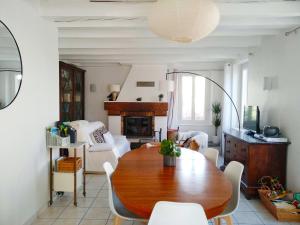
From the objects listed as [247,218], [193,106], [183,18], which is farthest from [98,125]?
[183,18]

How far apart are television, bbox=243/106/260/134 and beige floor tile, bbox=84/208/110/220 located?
2.55 meters

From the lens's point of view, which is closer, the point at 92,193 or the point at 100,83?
the point at 92,193

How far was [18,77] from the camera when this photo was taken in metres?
2.49

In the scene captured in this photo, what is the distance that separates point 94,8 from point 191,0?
1.57m

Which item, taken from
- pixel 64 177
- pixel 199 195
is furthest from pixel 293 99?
pixel 64 177

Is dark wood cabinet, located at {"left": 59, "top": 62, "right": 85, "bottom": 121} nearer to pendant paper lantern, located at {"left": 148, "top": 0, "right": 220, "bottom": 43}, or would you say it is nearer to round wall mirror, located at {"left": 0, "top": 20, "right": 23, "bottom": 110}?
round wall mirror, located at {"left": 0, "top": 20, "right": 23, "bottom": 110}

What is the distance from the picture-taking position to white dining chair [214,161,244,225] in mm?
2025

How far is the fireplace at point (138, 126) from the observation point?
703cm

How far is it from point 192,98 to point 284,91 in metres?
3.91

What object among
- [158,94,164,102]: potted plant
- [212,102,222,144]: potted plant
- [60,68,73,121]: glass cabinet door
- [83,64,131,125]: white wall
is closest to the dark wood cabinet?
[60,68,73,121]: glass cabinet door

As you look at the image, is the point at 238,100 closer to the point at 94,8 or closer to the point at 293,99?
the point at 293,99

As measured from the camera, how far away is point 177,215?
1.39 metres

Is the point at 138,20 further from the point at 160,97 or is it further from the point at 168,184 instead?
the point at 160,97

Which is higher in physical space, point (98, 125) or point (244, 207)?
point (98, 125)
